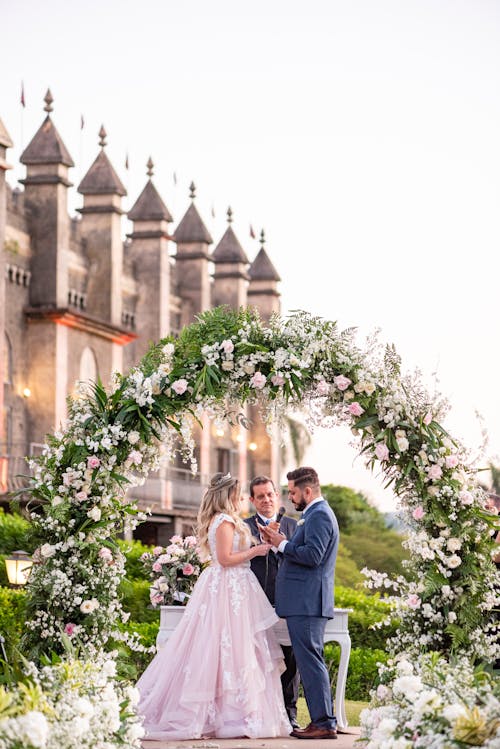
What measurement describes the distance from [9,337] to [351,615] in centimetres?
1565

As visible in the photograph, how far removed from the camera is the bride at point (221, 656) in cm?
1023

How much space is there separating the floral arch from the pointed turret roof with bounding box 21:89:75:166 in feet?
68.7

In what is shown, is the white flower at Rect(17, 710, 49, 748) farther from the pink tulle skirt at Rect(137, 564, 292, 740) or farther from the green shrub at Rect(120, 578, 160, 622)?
the green shrub at Rect(120, 578, 160, 622)

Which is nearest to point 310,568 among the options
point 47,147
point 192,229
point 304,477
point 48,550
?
point 304,477

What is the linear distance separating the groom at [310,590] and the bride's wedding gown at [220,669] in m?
0.39

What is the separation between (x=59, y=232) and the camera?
31297 mm

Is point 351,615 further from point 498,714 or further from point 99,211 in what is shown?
A: point 99,211

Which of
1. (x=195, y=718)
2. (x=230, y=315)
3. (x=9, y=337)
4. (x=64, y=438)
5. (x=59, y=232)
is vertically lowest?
(x=195, y=718)

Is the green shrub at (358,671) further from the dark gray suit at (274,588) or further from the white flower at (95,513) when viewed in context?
the white flower at (95,513)

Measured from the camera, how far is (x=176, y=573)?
12.1 meters

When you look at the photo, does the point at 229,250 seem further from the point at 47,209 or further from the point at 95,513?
the point at 95,513

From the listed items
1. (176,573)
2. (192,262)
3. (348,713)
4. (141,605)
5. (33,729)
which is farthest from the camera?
(192,262)

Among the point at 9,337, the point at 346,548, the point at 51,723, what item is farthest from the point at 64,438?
the point at 346,548

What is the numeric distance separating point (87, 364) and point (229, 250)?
1144 cm
